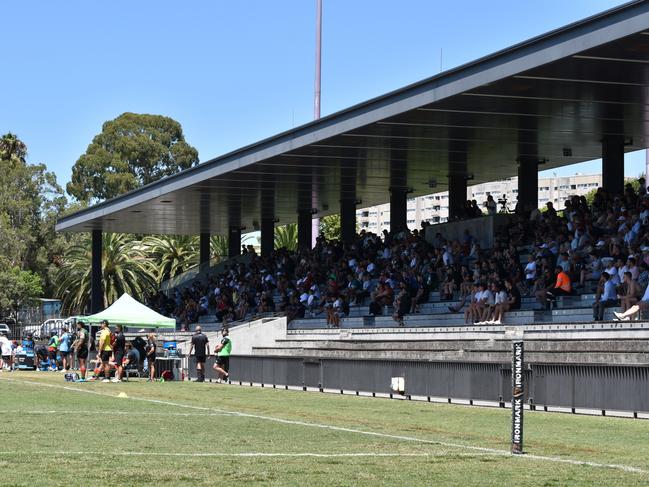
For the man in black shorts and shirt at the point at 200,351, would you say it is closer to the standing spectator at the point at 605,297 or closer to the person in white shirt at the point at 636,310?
the standing spectator at the point at 605,297

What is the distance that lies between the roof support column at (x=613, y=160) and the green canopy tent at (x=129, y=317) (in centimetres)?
1446

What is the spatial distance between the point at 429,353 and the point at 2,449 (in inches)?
637

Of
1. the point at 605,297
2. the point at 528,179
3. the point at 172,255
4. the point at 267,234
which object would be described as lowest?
the point at 605,297

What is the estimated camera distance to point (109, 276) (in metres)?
81.1

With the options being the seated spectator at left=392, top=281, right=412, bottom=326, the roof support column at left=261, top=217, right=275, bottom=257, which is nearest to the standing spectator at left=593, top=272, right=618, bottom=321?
the seated spectator at left=392, top=281, right=412, bottom=326

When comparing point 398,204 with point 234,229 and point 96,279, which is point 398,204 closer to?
point 234,229

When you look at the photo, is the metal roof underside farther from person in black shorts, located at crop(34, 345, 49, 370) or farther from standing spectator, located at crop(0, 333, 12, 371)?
standing spectator, located at crop(0, 333, 12, 371)

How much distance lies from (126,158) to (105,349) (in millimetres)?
83192

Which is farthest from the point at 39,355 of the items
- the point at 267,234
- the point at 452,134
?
the point at 452,134

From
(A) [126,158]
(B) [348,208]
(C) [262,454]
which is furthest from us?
(A) [126,158]

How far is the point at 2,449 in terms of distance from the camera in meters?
14.5

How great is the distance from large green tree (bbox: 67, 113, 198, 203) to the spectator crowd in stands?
63.0 meters

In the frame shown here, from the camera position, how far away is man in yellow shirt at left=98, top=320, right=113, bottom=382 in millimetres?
35438

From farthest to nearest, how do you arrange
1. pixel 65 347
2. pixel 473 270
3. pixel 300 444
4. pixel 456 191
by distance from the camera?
1. pixel 456 191
2. pixel 65 347
3. pixel 473 270
4. pixel 300 444
